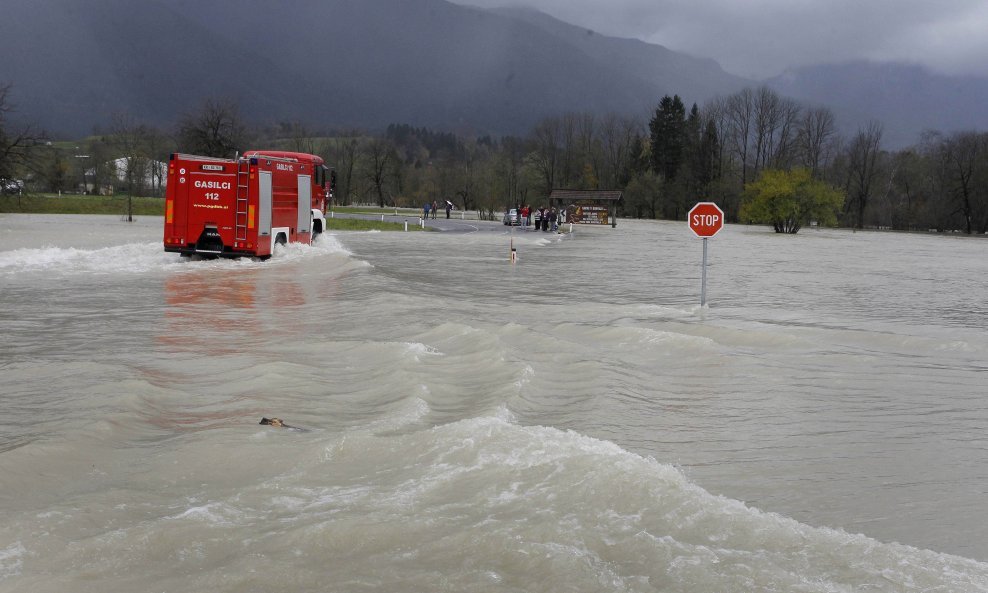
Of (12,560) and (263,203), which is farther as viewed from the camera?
(263,203)

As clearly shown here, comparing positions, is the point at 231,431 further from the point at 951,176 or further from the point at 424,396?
the point at 951,176

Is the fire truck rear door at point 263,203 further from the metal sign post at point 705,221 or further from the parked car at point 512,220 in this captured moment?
the parked car at point 512,220

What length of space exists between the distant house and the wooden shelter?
35927mm

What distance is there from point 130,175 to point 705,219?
5414 centimetres

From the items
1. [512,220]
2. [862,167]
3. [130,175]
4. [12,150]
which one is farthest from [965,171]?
[12,150]

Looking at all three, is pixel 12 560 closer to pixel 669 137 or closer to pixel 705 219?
pixel 705 219

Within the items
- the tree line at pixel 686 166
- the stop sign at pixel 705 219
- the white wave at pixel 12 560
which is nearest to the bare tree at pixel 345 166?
the tree line at pixel 686 166

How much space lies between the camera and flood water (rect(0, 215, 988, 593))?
4.65 meters

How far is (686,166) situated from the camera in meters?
134

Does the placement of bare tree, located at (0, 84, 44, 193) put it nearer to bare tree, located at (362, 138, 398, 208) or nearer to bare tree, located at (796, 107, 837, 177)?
bare tree, located at (362, 138, 398, 208)

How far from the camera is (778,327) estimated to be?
1446 cm

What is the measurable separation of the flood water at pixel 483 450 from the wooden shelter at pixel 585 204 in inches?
2591

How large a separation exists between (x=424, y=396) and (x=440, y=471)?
7.89 ft

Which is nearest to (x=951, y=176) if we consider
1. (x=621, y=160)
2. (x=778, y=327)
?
(x=621, y=160)
